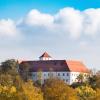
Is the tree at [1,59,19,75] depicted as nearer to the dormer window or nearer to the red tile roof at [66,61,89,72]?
the red tile roof at [66,61,89,72]

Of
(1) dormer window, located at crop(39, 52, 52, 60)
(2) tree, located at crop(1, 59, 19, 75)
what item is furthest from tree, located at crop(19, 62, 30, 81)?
(1) dormer window, located at crop(39, 52, 52, 60)

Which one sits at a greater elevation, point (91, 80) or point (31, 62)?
point (31, 62)

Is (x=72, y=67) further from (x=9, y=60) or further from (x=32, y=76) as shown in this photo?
(x=9, y=60)

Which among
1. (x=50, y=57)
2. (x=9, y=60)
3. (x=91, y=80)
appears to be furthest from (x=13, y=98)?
(x=50, y=57)

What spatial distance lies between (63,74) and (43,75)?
5051 millimetres

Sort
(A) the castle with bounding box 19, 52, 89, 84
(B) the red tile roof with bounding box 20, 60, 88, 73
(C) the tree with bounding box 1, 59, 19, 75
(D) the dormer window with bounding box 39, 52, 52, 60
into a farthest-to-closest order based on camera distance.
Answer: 1. (D) the dormer window with bounding box 39, 52, 52, 60
2. (B) the red tile roof with bounding box 20, 60, 88, 73
3. (A) the castle with bounding box 19, 52, 89, 84
4. (C) the tree with bounding box 1, 59, 19, 75

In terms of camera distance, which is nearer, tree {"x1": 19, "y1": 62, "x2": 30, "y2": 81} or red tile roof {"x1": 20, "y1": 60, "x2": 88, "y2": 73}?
tree {"x1": 19, "y1": 62, "x2": 30, "y2": 81}

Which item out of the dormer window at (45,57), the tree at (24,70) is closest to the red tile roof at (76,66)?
the tree at (24,70)

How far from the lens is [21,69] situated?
14275cm

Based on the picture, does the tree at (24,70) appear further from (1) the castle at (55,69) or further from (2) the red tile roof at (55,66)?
(2) the red tile roof at (55,66)

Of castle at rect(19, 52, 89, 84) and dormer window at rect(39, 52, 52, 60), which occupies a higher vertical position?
dormer window at rect(39, 52, 52, 60)

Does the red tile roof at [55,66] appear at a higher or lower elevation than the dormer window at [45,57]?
lower

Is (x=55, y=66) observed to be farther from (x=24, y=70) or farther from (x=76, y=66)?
(x=24, y=70)

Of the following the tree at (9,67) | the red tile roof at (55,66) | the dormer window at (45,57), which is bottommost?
the tree at (9,67)
